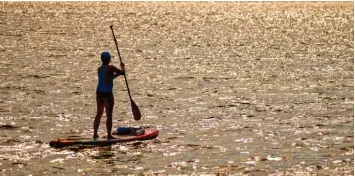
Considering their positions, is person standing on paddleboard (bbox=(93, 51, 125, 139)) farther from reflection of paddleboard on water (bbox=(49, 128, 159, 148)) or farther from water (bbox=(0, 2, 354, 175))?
water (bbox=(0, 2, 354, 175))

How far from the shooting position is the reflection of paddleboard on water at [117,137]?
19688 millimetres

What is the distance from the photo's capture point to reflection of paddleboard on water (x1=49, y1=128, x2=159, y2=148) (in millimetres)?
→ 19688

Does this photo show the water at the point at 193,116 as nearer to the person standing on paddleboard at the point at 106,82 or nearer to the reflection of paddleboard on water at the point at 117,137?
the reflection of paddleboard on water at the point at 117,137

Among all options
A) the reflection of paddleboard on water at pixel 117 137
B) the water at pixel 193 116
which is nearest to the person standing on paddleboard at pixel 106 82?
the reflection of paddleboard on water at pixel 117 137

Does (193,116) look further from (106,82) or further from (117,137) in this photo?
(106,82)

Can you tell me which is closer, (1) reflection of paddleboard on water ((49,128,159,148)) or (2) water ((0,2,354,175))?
(2) water ((0,2,354,175))

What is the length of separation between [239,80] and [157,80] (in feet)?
13.4

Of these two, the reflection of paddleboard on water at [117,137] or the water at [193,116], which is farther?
the reflection of paddleboard on water at [117,137]

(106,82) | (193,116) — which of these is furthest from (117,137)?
(193,116)

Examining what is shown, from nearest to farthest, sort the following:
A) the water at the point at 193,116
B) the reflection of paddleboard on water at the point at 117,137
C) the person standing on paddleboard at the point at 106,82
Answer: the water at the point at 193,116 → the reflection of paddleboard on water at the point at 117,137 → the person standing on paddleboard at the point at 106,82

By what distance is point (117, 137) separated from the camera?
67.3 ft

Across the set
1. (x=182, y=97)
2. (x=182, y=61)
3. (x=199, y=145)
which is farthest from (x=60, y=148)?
(x=182, y=61)

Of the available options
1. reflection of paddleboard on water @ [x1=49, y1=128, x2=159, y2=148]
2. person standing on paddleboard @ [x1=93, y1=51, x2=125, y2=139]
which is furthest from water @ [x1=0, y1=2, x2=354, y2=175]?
person standing on paddleboard @ [x1=93, y1=51, x2=125, y2=139]

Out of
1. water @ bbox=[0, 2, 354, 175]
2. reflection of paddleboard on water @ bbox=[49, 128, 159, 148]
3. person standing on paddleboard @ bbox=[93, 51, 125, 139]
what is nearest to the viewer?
water @ bbox=[0, 2, 354, 175]
